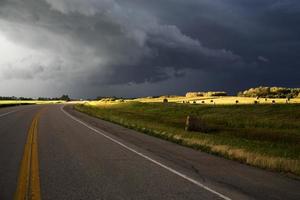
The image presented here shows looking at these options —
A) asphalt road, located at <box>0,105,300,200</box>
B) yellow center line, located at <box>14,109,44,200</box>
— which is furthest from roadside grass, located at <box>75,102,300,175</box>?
yellow center line, located at <box>14,109,44,200</box>

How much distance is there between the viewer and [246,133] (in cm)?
2780

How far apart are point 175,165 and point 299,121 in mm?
→ 24841

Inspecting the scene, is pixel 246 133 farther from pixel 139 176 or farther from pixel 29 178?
pixel 29 178

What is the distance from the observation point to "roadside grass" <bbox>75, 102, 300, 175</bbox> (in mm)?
13998

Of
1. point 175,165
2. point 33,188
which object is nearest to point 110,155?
point 175,165

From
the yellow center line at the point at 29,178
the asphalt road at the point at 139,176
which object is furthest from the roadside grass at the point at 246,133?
the yellow center line at the point at 29,178

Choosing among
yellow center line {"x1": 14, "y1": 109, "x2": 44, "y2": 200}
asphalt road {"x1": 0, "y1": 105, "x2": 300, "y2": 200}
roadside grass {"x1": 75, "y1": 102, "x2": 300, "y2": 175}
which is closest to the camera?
yellow center line {"x1": 14, "y1": 109, "x2": 44, "y2": 200}

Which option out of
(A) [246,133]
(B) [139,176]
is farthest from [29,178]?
(A) [246,133]

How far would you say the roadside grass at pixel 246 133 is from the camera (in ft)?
45.9

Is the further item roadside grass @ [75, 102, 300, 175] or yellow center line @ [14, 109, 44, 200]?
roadside grass @ [75, 102, 300, 175]

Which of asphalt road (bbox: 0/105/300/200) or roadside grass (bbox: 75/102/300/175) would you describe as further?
roadside grass (bbox: 75/102/300/175)

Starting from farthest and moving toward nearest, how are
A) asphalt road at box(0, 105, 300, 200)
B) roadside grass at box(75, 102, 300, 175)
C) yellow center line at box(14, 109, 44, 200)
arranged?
1. roadside grass at box(75, 102, 300, 175)
2. asphalt road at box(0, 105, 300, 200)
3. yellow center line at box(14, 109, 44, 200)

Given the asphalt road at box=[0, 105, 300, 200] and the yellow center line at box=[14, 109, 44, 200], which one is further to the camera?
the asphalt road at box=[0, 105, 300, 200]

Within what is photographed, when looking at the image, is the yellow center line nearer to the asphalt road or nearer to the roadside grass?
the asphalt road
